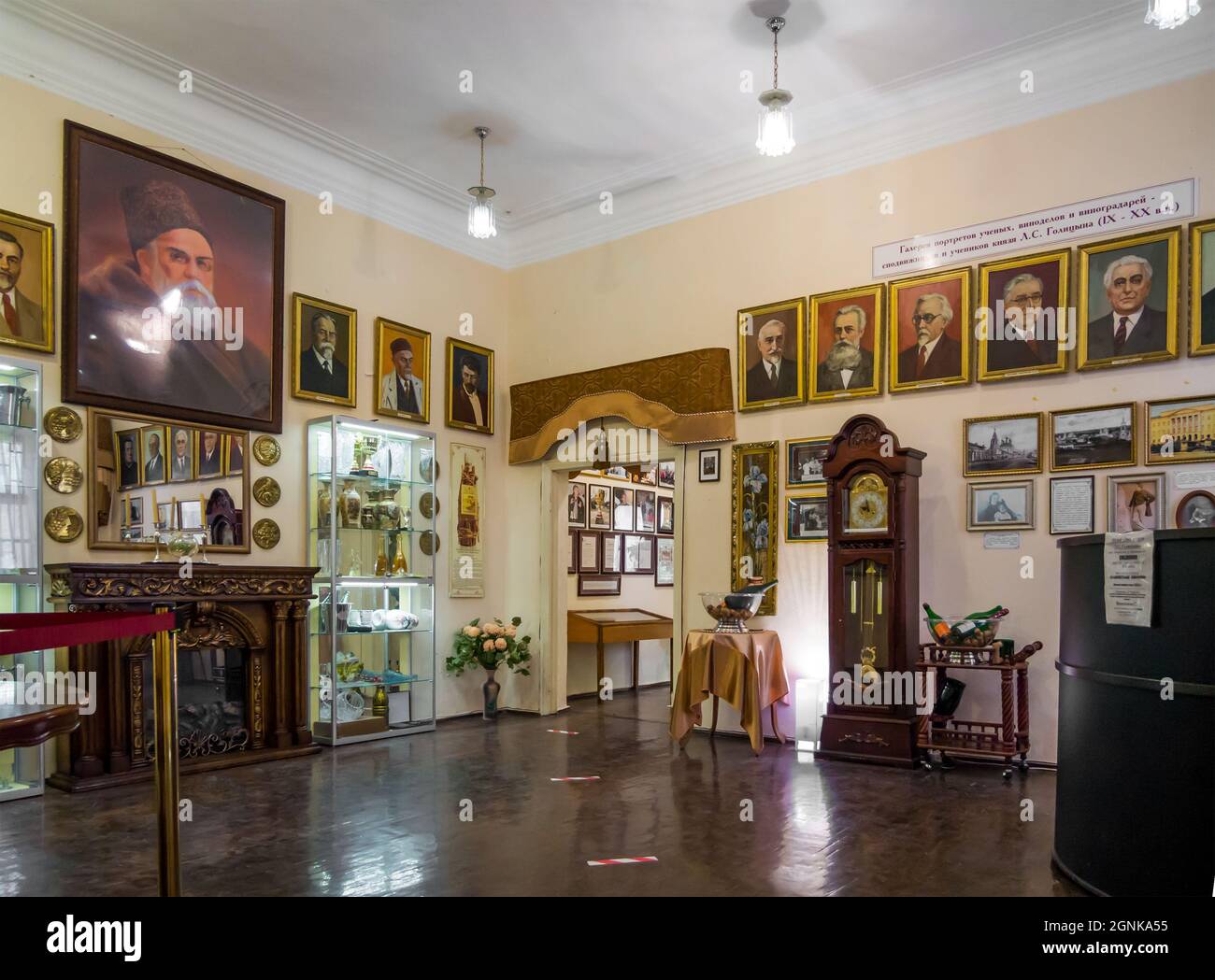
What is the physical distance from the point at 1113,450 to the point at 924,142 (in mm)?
2756

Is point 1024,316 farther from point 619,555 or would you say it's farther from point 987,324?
point 619,555

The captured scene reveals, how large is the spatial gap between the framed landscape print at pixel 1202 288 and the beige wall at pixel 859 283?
5.9 inches

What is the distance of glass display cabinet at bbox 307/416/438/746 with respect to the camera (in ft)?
23.5

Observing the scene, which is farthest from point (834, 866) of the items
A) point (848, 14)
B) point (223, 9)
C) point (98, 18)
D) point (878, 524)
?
point (98, 18)

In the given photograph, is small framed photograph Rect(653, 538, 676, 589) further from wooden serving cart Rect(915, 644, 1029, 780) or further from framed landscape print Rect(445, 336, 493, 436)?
wooden serving cart Rect(915, 644, 1029, 780)

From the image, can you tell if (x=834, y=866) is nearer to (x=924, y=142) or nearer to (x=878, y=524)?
(x=878, y=524)

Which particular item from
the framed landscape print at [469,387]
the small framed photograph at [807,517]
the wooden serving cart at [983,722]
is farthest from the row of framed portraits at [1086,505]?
the framed landscape print at [469,387]

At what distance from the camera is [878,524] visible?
6.37 meters

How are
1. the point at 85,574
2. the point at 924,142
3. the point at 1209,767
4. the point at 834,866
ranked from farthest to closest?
the point at 924,142, the point at 85,574, the point at 834,866, the point at 1209,767

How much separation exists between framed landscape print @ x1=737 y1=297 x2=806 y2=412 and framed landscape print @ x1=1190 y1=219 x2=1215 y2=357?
2.68 metres

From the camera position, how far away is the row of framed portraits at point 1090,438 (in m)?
5.58

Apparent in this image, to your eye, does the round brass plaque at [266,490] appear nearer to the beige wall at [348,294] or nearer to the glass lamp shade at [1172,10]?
the beige wall at [348,294]

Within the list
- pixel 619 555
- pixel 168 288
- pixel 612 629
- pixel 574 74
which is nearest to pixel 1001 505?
pixel 574 74

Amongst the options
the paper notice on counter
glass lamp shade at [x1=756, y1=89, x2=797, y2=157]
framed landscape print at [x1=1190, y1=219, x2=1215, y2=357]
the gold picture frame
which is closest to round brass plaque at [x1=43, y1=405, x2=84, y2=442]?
glass lamp shade at [x1=756, y1=89, x2=797, y2=157]
